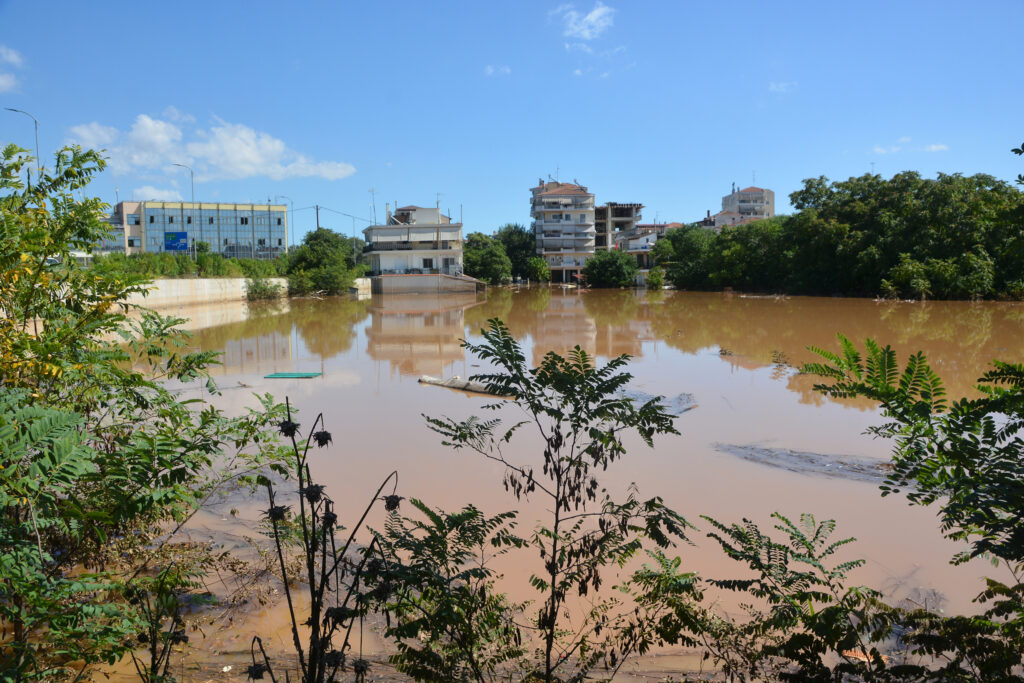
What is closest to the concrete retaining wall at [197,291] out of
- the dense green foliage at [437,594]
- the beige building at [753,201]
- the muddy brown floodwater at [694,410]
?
the muddy brown floodwater at [694,410]

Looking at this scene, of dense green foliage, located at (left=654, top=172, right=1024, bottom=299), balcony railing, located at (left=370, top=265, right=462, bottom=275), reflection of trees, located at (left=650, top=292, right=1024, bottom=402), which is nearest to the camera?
reflection of trees, located at (left=650, top=292, right=1024, bottom=402)

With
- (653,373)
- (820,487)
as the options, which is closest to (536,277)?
(653,373)

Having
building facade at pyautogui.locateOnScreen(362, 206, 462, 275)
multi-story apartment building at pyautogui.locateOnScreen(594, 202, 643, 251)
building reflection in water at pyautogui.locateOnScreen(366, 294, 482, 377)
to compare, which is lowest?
building reflection in water at pyautogui.locateOnScreen(366, 294, 482, 377)

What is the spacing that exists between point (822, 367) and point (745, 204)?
8340 cm

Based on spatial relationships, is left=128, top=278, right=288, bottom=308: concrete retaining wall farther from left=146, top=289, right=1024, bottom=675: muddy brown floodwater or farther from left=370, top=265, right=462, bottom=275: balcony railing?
left=370, top=265, right=462, bottom=275: balcony railing

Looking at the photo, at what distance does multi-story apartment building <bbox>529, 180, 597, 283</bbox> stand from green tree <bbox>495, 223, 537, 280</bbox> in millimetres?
884

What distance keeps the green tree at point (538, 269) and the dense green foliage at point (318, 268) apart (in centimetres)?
1788

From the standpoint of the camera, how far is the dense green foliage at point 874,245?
31.7m

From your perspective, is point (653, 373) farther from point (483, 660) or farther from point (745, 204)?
point (745, 204)

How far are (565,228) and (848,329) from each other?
4609 cm

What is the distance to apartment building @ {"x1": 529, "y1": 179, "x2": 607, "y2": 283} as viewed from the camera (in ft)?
220

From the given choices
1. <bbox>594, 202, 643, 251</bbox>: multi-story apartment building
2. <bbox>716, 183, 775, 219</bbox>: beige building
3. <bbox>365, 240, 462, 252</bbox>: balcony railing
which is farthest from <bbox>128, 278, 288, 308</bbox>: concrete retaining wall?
<bbox>716, 183, 775, 219</bbox>: beige building

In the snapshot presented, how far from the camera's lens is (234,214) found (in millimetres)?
79312

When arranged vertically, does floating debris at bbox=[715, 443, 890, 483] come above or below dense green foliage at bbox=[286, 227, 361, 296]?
below
